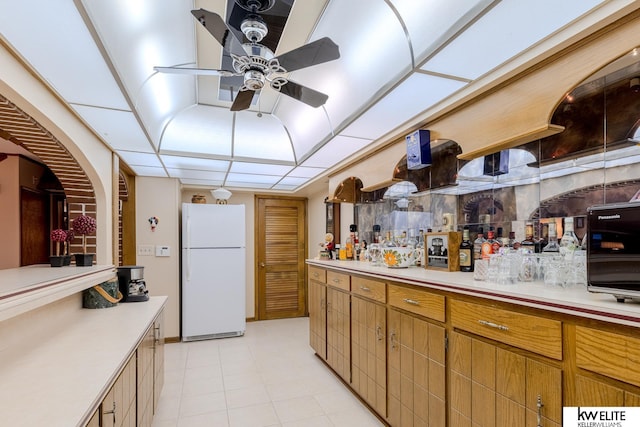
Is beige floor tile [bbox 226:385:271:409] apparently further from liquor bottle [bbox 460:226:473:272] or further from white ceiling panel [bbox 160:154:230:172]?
white ceiling panel [bbox 160:154:230:172]

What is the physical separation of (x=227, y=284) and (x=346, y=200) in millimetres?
2109

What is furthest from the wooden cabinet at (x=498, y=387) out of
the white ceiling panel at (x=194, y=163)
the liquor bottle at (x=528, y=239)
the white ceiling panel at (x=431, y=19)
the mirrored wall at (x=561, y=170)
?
the white ceiling panel at (x=194, y=163)

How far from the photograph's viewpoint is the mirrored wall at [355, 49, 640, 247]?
4.90 feet

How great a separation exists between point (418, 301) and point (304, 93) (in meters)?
1.42

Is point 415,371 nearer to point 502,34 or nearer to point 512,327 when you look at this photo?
point 512,327

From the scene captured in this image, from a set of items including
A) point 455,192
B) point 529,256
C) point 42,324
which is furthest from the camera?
point 455,192

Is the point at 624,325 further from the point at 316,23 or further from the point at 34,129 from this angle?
the point at 34,129

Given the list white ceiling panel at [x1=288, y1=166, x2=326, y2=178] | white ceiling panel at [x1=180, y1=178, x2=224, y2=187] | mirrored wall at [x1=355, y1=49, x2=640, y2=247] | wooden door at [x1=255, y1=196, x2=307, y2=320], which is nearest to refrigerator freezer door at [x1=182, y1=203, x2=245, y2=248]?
white ceiling panel at [x1=180, y1=178, x2=224, y2=187]

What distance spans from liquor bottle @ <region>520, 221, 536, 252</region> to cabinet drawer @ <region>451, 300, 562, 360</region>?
54 cm

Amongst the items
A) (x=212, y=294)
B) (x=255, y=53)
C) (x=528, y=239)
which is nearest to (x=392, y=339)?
(x=528, y=239)

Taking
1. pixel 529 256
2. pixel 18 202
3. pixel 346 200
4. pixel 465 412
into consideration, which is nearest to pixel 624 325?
pixel 529 256

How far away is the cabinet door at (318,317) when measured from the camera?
354cm

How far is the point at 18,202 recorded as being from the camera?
151 inches

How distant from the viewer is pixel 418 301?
A: 1995 millimetres
